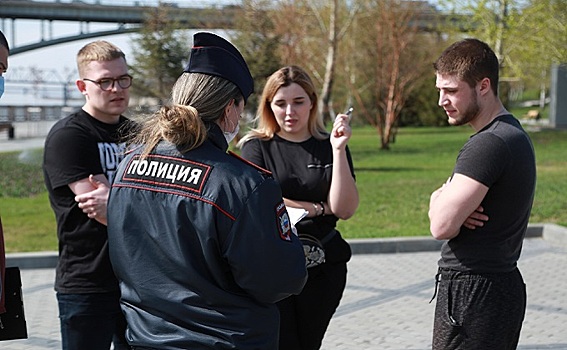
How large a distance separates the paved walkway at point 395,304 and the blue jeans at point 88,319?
2643 mm

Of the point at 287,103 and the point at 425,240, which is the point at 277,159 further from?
the point at 425,240

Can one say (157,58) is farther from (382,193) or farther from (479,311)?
(479,311)

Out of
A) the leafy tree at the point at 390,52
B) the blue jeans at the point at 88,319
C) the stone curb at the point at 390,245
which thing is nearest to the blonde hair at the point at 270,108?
the blue jeans at the point at 88,319

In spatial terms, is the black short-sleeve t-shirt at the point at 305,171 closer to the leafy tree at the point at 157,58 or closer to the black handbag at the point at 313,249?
the black handbag at the point at 313,249

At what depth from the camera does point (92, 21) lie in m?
61.2

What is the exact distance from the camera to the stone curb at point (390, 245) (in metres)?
9.13

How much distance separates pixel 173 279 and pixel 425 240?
7697mm

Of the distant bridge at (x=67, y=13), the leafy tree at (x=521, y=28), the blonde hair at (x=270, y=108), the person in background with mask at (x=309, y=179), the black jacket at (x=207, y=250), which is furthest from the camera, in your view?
the distant bridge at (x=67, y=13)

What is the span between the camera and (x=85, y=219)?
392 cm

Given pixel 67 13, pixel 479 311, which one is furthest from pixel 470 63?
pixel 67 13

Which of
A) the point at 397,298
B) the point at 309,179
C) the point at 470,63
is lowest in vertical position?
the point at 397,298

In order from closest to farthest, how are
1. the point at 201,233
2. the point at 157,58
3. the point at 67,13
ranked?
1. the point at 201,233
2. the point at 157,58
3. the point at 67,13

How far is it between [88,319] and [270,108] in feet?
5.00

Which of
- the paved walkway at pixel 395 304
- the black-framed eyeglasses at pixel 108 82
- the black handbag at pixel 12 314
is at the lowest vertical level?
the paved walkway at pixel 395 304
